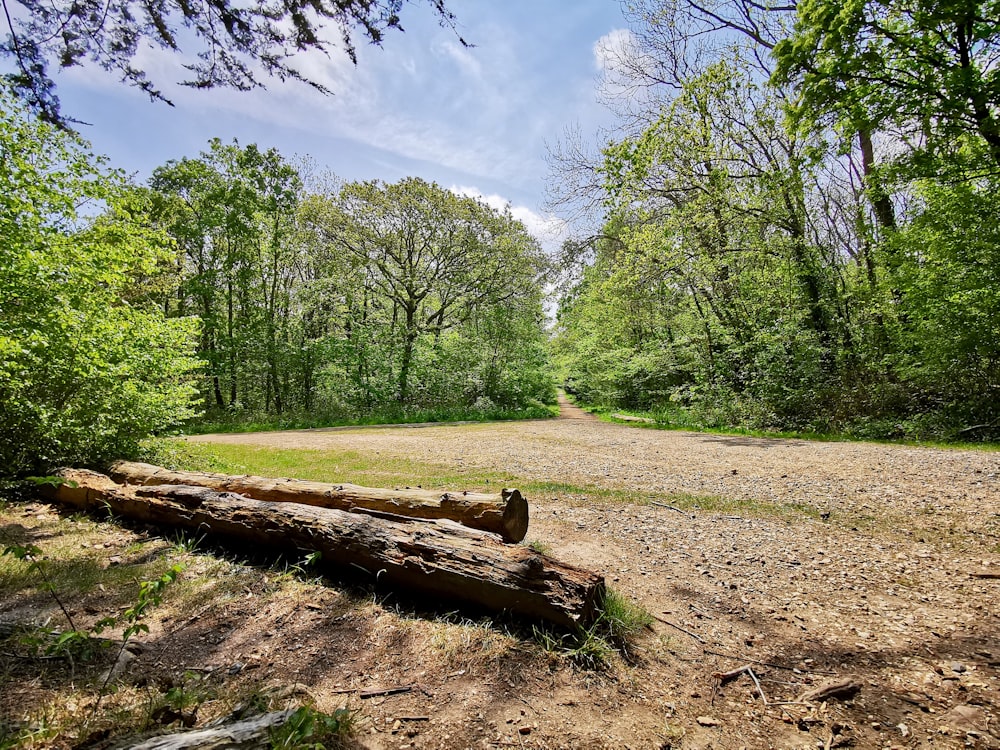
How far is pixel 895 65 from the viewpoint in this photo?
6863mm

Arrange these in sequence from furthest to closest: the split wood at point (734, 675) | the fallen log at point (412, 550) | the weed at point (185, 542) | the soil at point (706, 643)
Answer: the weed at point (185, 542) < the fallen log at point (412, 550) < the split wood at point (734, 675) < the soil at point (706, 643)

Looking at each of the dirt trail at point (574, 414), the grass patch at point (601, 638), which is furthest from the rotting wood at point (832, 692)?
the dirt trail at point (574, 414)

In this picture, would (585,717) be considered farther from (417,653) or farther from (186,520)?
(186,520)

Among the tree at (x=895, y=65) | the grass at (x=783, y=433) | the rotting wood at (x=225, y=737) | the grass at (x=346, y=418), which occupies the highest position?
the tree at (x=895, y=65)

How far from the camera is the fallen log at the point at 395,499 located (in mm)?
3547

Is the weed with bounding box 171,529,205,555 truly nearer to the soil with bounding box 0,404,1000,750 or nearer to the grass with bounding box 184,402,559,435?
the soil with bounding box 0,404,1000,750

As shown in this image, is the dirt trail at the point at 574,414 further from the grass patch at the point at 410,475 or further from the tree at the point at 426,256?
the grass patch at the point at 410,475

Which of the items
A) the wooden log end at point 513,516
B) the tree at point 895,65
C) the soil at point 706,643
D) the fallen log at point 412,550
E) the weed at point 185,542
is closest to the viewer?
the soil at point 706,643

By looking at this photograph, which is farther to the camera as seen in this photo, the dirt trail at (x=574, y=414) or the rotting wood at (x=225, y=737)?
the dirt trail at (x=574, y=414)

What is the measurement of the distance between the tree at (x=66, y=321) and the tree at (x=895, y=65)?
10658 mm

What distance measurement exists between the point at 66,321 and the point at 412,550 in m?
5.13

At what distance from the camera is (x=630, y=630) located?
2.67 metres

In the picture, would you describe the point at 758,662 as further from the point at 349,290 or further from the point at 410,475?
the point at 349,290

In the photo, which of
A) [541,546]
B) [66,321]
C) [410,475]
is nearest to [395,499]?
[541,546]
